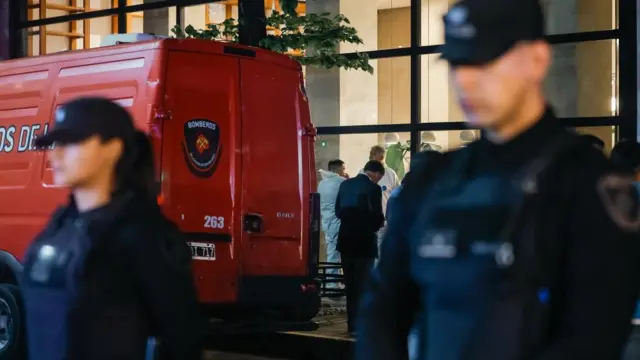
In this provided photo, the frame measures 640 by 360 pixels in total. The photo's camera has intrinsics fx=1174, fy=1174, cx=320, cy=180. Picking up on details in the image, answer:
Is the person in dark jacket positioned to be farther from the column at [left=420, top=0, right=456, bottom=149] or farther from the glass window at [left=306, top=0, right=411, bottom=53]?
the glass window at [left=306, top=0, right=411, bottom=53]

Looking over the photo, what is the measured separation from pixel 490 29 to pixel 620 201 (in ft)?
1.31

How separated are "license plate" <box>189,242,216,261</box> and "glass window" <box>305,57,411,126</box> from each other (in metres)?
5.47

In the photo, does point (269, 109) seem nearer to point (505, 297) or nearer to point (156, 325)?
point (156, 325)

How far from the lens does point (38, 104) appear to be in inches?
380

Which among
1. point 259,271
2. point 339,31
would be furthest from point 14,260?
point 339,31

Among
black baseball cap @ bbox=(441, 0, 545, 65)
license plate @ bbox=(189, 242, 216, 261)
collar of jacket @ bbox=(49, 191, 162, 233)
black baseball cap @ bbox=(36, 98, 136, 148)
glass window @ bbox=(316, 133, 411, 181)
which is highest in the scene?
glass window @ bbox=(316, 133, 411, 181)

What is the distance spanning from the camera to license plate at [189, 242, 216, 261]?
892 cm

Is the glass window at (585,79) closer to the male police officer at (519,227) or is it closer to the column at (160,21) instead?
the column at (160,21)

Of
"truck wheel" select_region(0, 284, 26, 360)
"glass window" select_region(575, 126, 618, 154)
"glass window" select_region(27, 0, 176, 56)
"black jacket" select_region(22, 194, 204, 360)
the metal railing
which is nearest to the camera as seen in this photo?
"black jacket" select_region(22, 194, 204, 360)

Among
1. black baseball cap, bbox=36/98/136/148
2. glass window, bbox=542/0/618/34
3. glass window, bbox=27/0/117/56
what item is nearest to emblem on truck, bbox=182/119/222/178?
glass window, bbox=542/0/618/34

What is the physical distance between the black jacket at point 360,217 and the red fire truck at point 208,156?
1.03 meters

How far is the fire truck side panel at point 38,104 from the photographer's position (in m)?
8.77

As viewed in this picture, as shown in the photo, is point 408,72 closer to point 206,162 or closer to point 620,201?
point 206,162

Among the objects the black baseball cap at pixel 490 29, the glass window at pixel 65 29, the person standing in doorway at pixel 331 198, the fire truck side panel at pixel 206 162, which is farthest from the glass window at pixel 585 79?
the black baseball cap at pixel 490 29
